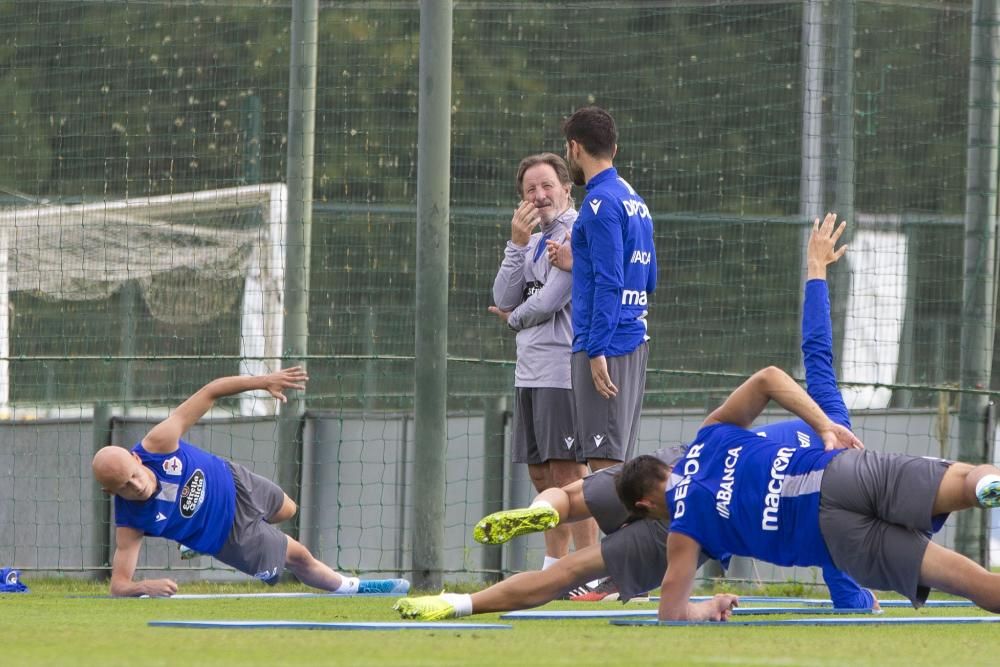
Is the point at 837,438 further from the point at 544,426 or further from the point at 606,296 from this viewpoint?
the point at 544,426

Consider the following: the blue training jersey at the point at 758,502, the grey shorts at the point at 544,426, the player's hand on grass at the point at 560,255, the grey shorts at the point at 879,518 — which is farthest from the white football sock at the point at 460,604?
the player's hand on grass at the point at 560,255

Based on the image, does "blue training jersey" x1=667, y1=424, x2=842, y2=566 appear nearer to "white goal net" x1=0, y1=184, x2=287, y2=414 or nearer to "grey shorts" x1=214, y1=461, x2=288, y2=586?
"grey shorts" x1=214, y1=461, x2=288, y2=586

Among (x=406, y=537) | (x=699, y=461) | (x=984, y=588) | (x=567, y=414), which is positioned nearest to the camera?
(x=984, y=588)

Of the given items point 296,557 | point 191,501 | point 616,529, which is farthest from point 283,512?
point 616,529

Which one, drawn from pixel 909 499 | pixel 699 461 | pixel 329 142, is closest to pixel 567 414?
pixel 699 461

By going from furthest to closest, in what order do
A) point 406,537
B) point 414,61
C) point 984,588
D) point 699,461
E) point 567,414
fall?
point 414,61, point 406,537, point 567,414, point 699,461, point 984,588

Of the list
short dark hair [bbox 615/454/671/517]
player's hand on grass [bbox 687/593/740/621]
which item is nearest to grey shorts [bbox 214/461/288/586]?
short dark hair [bbox 615/454/671/517]

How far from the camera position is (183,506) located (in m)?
7.75

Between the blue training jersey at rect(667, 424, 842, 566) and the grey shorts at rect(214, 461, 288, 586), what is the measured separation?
102 inches

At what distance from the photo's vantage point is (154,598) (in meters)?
7.95

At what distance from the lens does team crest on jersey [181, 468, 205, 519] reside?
7.76m

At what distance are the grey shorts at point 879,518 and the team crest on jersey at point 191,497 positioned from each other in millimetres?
3140

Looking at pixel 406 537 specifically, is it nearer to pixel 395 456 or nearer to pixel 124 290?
pixel 395 456

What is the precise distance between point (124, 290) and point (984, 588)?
6886 mm
